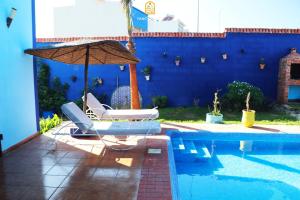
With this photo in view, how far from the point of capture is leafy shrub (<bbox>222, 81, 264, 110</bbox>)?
1205 cm

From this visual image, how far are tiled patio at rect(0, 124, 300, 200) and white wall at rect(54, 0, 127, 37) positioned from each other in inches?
711

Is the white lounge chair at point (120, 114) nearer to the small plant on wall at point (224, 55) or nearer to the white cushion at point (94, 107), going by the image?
the white cushion at point (94, 107)

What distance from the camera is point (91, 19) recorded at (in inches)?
950

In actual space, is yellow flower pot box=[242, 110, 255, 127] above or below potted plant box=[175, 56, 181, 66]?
below

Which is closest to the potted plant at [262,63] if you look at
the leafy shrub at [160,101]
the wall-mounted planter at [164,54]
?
the wall-mounted planter at [164,54]

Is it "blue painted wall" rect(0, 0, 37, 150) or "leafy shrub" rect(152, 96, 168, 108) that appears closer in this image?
"blue painted wall" rect(0, 0, 37, 150)

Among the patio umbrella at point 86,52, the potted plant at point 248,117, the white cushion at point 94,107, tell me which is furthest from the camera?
the potted plant at point 248,117

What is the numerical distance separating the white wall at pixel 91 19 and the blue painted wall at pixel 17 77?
54.8 feet

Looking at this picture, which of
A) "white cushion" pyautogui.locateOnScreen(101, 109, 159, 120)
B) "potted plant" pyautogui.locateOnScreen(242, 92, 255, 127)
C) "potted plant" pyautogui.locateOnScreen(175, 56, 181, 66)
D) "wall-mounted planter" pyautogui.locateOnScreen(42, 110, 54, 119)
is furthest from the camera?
"potted plant" pyautogui.locateOnScreen(175, 56, 181, 66)

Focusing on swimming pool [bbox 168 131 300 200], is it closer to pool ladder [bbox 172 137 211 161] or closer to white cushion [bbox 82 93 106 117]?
pool ladder [bbox 172 137 211 161]

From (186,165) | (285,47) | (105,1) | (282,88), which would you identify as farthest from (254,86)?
(105,1)

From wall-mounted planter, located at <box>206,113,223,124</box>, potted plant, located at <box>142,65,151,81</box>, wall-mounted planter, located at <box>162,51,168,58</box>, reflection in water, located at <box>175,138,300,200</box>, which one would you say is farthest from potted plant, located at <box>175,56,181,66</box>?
reflection in water, located at <box>175,138,300,200</box>

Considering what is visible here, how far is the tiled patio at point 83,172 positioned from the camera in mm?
4371

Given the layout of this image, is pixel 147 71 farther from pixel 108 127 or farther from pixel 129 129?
pixel 129 129
